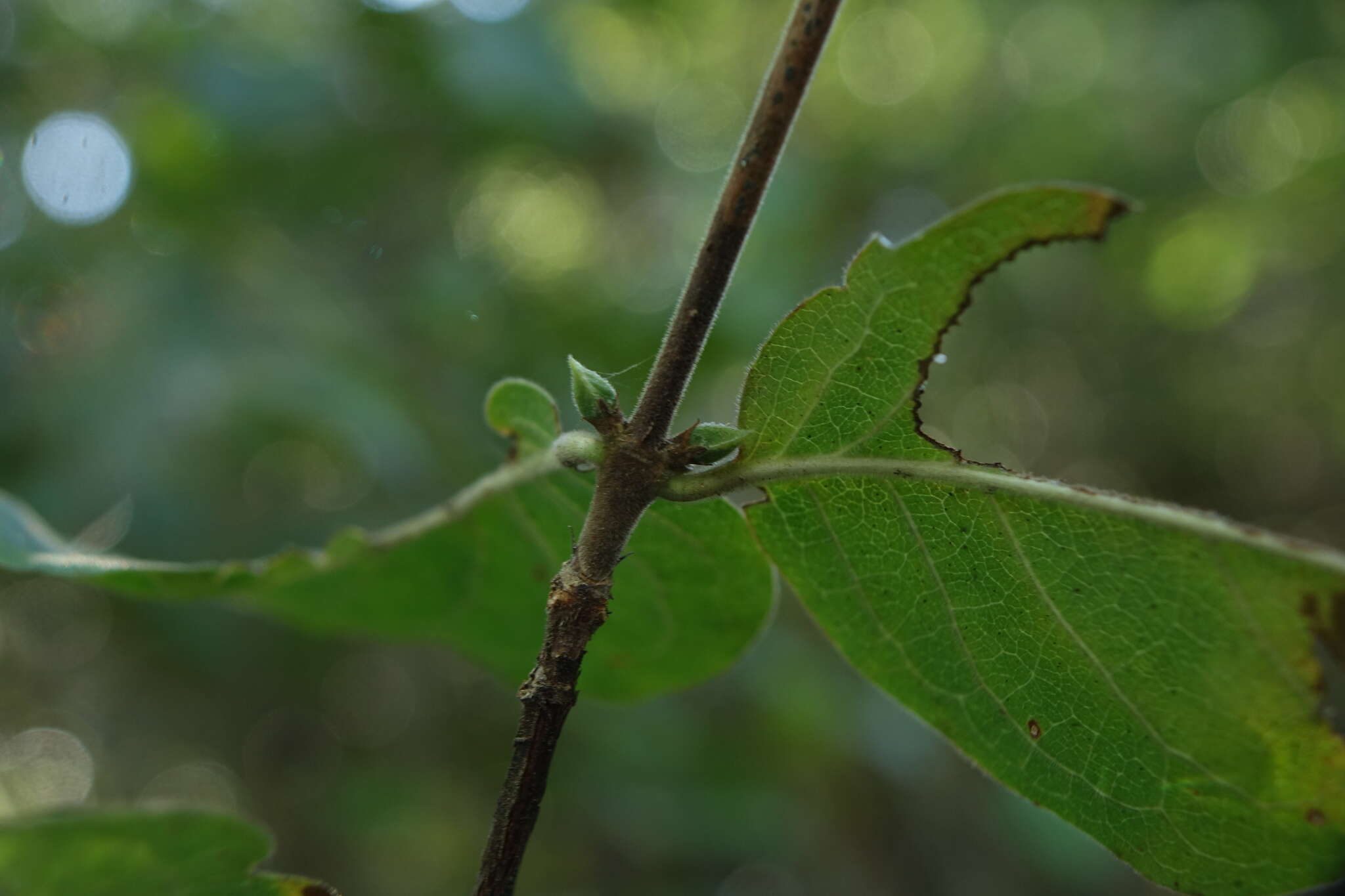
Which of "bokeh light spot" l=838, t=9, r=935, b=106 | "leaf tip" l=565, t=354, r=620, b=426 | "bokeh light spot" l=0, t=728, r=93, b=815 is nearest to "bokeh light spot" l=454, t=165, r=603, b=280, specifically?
"bokeh light spot" l=838, t=9, r=935, b=106

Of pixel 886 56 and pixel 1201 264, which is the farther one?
pixel 1201 264

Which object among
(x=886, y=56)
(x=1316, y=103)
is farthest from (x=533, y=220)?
(x=1316, y=103)

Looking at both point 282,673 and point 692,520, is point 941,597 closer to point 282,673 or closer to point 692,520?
point 692,520

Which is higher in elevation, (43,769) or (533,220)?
(533,220)

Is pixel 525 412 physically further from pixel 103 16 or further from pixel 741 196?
pixel 103 16

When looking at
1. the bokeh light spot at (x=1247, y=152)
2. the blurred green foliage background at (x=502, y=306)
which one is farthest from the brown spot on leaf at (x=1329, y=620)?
the bokeh light spot at (x=1247, y=152)

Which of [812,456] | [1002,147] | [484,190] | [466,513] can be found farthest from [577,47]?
[812,456]
